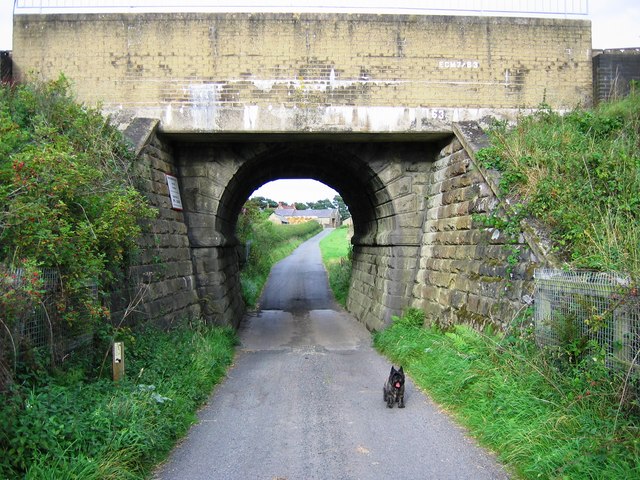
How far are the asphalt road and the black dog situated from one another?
0.10 meters

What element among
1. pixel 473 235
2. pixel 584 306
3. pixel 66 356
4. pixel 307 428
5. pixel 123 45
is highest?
pixel 123 45

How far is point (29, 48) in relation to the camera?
9469mm

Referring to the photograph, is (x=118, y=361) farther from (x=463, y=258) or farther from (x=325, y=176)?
(x=325, y=176)

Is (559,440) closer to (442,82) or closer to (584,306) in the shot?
(584,306)

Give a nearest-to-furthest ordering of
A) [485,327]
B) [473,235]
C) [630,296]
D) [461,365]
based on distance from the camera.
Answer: [630,296] → [461,365] → [485,327] → [473,235]

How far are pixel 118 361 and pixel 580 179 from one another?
571 centimetres

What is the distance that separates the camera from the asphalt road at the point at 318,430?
4207 mm

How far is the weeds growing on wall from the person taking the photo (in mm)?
5121

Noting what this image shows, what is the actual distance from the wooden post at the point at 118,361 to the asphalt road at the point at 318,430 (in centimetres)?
94

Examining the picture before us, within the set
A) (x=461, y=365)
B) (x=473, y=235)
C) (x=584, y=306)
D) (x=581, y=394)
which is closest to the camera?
(x=581, y=394)

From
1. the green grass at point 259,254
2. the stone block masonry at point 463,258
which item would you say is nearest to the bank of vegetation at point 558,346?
the stone block masonry at point 463,258

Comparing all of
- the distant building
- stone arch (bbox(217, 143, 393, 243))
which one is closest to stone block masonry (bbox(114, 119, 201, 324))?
stone arch (bbox(217, 143, 393, 243))

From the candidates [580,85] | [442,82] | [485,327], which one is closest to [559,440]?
[485,327]

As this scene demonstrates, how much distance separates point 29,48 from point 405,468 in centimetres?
979
